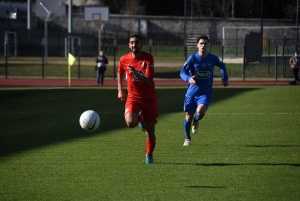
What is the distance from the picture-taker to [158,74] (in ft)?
164

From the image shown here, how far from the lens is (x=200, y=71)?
13891 mm

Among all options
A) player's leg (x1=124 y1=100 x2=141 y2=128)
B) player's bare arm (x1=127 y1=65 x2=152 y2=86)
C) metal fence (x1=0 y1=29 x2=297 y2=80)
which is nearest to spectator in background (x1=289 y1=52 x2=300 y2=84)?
metal fence (x1=0 y1=29 x2=297 y2=80)

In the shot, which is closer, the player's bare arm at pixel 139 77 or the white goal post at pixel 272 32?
the player's bare arm at pixel 139 77

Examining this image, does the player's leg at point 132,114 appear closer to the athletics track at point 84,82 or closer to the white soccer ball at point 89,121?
the white soccer ball at point 89,121

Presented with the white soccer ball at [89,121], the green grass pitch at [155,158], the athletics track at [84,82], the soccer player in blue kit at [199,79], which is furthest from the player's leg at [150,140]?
the athletics track at [84,82]

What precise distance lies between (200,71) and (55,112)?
9927 mm

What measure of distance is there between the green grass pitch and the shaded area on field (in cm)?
3

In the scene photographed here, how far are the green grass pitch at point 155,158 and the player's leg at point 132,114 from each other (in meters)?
0.70

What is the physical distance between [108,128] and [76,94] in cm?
1446

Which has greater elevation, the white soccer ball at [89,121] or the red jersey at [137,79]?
the red jersey at [137,79]

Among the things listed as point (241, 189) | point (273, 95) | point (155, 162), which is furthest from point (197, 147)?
point (273, 95)

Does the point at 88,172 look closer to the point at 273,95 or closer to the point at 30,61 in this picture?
the point at 273,95

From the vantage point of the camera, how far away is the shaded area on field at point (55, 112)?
15484 mm

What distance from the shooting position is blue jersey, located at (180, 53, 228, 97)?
13805mm
